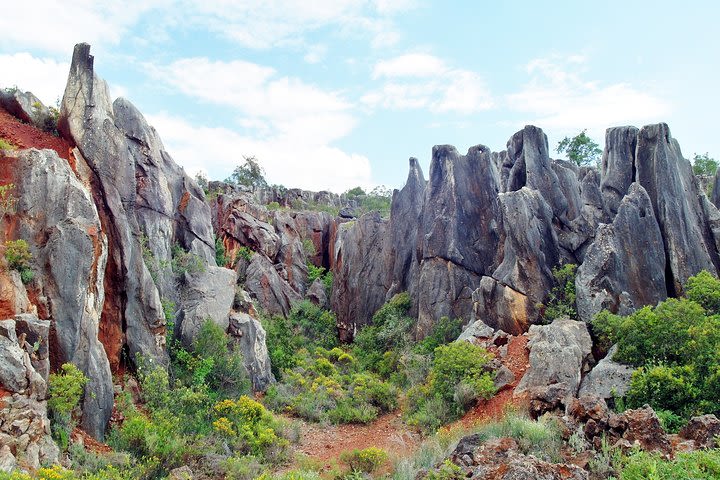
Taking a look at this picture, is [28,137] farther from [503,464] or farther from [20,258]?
[503,464]

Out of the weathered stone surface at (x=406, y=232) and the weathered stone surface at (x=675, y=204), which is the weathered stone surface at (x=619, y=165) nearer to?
the weathered stone surface at (x=675, y=204)

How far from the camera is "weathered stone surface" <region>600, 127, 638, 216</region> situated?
21.2 m

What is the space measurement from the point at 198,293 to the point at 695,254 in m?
18.4

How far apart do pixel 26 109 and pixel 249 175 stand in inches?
1549

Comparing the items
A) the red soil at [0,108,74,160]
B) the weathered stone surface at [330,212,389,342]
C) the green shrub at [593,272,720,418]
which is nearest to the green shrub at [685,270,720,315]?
the green shrub at [593,272,720,418]

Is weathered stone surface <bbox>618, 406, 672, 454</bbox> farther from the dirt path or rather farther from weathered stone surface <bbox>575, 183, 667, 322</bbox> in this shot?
weathered stone surface <bbox>575, 183, 667, 322</bbox>

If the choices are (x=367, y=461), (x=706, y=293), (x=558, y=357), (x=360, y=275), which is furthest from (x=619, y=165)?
(x=367, y=461)

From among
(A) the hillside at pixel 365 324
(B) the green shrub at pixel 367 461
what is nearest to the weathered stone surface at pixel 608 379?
(A) the hillside at pixel 365 324

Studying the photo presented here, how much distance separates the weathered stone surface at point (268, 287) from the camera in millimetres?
29047

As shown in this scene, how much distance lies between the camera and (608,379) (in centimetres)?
1461

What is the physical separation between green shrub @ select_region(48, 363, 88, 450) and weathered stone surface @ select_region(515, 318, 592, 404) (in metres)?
12.0

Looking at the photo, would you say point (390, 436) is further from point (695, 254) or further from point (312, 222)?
point (312, 222)

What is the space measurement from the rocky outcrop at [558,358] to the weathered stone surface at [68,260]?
452 inches

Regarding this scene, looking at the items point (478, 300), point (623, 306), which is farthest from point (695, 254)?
point (478, 300)
